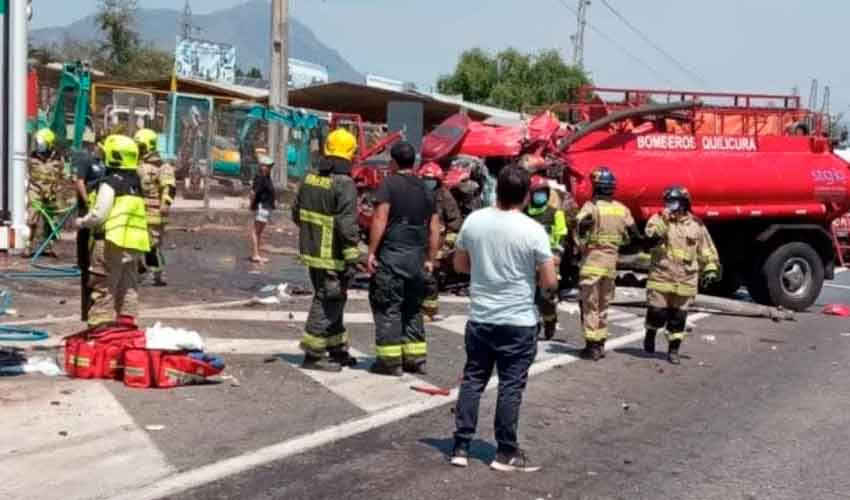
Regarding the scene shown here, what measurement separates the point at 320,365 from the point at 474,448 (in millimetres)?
2455

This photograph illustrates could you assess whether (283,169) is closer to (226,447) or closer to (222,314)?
(222,314)

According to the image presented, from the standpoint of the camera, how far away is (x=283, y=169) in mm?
27141

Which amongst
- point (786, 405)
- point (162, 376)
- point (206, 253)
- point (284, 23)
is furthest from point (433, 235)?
point (284, 23)

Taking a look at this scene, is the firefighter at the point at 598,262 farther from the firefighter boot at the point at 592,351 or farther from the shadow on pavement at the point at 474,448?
the shadow on pavement at the point at 474,448

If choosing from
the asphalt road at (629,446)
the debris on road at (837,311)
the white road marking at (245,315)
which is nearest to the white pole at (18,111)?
the asphalt road at (629,446)

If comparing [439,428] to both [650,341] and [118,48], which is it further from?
[118,48]

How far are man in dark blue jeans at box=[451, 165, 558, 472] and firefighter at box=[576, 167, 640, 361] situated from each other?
167 inches

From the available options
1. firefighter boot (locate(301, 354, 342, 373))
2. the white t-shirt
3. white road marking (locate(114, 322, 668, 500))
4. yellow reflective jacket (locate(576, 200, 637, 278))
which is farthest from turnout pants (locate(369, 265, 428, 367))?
the white t-shirt

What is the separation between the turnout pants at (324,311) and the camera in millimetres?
9422

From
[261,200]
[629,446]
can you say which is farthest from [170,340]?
[261,200]

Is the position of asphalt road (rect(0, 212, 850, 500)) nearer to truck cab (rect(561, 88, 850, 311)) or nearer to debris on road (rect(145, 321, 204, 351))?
debris on road (rect(145, 321, 204, 351))

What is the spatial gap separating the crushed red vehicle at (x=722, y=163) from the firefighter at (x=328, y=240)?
6.42 meters

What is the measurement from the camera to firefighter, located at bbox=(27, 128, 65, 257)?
53.9 ft

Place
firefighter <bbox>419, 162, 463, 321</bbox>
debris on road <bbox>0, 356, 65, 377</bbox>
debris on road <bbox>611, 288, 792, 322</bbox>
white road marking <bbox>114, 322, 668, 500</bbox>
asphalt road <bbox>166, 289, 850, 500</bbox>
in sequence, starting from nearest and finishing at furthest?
1. white road marking <bbox>114, 322, 668, 500</bbox>
2. asphalt road <bbox>166, 289, 850, 500</bbox>
3. debris on road <bbox>0, 356, 65, 377</bbox>
4. firefighter <bbox>419, 162, 463, 321</bbox>
5. debris on road <bbox>611, 288, 792, 322</bbox>
